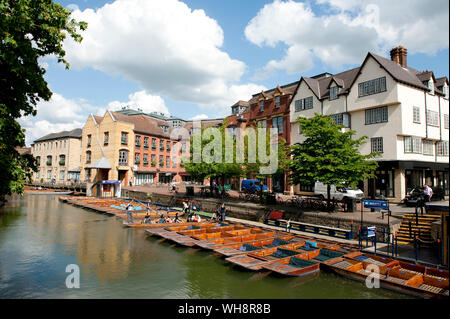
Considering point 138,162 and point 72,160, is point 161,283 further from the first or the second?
point 72,160

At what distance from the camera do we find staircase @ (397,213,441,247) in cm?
1707

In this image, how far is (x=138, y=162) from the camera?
57.9 m

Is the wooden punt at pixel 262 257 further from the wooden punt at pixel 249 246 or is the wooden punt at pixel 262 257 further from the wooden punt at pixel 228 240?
the wooden punt at pixel 228 240

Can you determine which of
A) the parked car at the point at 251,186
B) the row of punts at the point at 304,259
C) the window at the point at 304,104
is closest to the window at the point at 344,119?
the window at the point at 304,104

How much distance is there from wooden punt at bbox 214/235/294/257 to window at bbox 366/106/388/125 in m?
18.7

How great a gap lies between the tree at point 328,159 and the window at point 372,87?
1002 cm

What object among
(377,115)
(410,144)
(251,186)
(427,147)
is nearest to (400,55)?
(377,115)

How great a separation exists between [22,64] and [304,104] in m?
32.5

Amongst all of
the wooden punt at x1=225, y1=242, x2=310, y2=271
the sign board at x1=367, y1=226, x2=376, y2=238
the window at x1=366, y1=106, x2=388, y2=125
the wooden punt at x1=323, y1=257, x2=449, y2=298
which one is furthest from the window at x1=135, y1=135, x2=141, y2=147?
the wooden punt at x1=323, y1=257, x2=449, y2=298

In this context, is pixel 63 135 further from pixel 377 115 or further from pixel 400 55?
pixel 400 55
